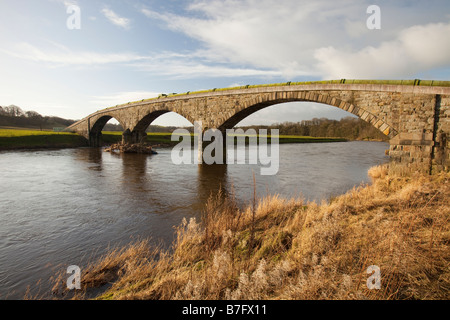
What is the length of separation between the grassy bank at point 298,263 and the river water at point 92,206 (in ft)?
4.00

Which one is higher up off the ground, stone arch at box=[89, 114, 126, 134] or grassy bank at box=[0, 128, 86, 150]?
stone arch at box=[89, 114, 126, 134]

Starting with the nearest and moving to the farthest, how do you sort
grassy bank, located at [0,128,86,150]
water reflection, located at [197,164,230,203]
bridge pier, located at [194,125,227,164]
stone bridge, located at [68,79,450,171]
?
1. stone bridge, located at [68,79,450,171]
2. water reflection, located at [197,164,230,203]
3. bridge pier, located at [194,125,227,164]
4. grassy bank, located at [0,128,86,150]

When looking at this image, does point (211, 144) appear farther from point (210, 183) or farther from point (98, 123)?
point (98, 123)

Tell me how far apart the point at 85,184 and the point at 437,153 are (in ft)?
63.0

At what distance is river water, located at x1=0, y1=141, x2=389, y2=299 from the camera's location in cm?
537

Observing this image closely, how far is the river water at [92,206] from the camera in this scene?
17.6 feet

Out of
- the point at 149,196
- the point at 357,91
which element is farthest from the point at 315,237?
the point at 357,91

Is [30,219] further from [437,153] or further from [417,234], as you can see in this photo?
[437,153]

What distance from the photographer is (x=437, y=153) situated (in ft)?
36.0

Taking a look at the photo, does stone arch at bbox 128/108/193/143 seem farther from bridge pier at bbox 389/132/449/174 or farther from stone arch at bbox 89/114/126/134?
bridge pier at bbox 389/132/449/174

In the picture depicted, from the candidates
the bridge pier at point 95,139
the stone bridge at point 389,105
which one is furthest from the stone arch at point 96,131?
the stone bridge at point 389,105

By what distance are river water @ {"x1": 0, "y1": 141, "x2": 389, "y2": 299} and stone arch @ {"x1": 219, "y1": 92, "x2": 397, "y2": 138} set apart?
3.93 meters

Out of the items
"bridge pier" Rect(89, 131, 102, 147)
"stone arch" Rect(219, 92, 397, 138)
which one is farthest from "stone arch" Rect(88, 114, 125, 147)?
"stone arch" Rect(219, 92, 397, 138)

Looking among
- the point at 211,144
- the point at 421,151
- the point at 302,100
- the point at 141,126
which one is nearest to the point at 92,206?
the point at 211,144
